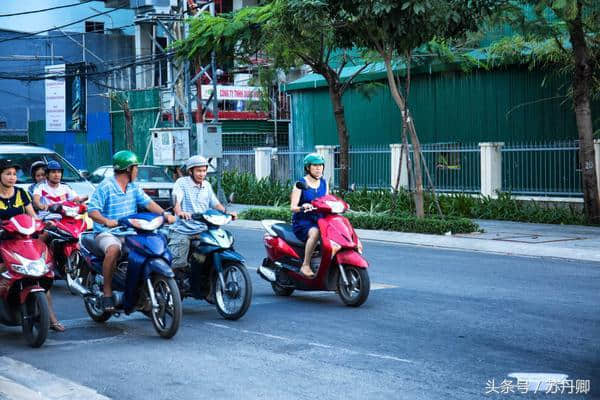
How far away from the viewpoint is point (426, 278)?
1353 cm

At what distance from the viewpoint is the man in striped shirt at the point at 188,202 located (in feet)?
33.7

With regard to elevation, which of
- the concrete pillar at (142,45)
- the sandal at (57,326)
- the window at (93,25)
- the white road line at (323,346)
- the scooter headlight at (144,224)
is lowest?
the white road line at (323,346)

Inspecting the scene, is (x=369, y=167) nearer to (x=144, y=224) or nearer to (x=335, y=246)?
(x=335, y=246)

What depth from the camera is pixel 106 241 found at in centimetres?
951

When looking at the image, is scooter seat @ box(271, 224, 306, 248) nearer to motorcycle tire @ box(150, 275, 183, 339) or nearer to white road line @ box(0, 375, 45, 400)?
motorcycle tire @ box(150, 275, 183, 339)

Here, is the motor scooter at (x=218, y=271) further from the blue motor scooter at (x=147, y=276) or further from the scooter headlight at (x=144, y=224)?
the scooter headlight at (x=144, y=224)

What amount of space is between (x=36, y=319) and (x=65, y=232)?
12.3 feet

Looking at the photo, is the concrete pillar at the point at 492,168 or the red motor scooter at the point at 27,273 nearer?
the red motor scooter at the point at 27,273

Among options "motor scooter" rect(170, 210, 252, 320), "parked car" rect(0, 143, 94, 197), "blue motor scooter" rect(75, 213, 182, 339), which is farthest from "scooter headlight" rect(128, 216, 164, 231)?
"parked car" rect(0, 143, 94, 197)

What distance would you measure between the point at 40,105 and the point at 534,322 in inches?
1945

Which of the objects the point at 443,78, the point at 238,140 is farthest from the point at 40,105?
the point at 443,78

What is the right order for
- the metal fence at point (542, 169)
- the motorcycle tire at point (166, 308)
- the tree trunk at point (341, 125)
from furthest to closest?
the tree trunk at point (341, 125), the metal fence at point (542, 169), the motorcycle tire at point (166, 308)

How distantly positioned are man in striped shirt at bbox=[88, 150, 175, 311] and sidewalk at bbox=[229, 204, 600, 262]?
29.1ft

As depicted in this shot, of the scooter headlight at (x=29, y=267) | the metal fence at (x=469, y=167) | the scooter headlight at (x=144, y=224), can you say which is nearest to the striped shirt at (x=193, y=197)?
the scooter headlight at (x=144, y=224)
